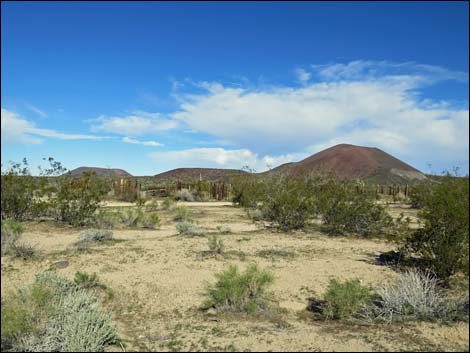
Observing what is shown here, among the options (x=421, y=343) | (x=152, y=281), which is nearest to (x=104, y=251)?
(x=152, y=281)

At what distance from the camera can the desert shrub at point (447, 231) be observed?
7.98 metres

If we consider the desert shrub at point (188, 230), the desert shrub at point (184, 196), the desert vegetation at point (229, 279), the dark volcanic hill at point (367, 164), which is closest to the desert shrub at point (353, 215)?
the desert vegetation at point (229, 279)

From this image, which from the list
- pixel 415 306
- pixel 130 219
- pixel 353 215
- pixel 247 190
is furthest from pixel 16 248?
pixel 247 190

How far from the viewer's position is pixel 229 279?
22.8ft

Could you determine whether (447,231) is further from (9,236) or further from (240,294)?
(9,236)

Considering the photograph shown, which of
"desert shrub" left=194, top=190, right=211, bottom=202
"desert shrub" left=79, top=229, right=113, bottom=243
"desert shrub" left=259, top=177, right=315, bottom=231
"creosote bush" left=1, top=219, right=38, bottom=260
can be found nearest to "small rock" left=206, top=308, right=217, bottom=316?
"creosote bush" left=1, top=219, right=38, bottom=260

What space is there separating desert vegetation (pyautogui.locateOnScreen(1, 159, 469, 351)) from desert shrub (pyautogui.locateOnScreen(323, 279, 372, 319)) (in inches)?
0.8

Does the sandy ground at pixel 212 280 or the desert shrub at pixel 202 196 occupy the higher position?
the desert shrub at pixel 202 196

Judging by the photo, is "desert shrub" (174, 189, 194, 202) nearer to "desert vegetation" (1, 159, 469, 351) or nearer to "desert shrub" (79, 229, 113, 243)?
"desert vegetation" (1, 159, 469, 351)

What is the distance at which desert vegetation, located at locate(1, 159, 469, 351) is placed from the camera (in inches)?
201

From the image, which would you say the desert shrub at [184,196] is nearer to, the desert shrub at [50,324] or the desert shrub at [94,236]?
the desert shrub at [94,236]

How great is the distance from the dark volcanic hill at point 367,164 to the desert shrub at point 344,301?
182 ft

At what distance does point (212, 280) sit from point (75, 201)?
968 cm

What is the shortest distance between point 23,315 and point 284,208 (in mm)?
12443
